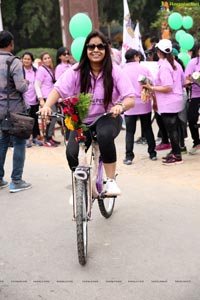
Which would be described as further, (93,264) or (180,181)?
(180,181)

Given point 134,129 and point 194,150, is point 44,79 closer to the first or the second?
point 134,129

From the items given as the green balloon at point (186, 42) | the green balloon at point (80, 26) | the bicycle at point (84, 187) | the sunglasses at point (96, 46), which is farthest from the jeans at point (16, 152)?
the green balloon at point (186, 42)

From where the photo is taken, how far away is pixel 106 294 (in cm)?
325

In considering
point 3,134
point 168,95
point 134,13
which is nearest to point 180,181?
point 168,95

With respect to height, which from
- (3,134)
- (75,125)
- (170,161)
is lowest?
(170,161)

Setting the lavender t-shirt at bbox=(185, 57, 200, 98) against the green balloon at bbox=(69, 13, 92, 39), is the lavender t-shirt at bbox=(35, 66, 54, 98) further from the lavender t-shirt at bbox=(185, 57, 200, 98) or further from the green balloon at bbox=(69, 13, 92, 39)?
the lavender t-shirt at bbox=(185, 57, 200, 98)

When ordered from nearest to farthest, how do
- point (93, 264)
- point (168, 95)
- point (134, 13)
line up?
point (93, 264)
point (168, 95)
point (134, 13)

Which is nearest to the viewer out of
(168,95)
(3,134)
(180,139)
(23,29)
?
(3,134)

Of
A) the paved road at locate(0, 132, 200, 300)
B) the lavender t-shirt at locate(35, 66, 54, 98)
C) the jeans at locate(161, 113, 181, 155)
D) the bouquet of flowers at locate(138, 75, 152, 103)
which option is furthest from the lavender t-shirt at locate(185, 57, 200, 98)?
the lavender t-shirt at locate(35, 66, 54, 98)

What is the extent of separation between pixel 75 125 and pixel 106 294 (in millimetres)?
1362

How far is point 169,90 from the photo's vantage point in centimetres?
698

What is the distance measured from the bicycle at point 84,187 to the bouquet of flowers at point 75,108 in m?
0.10

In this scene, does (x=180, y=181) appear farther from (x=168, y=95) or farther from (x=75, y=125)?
(x=75, y=125)

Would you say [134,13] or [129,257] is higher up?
[134,13]
